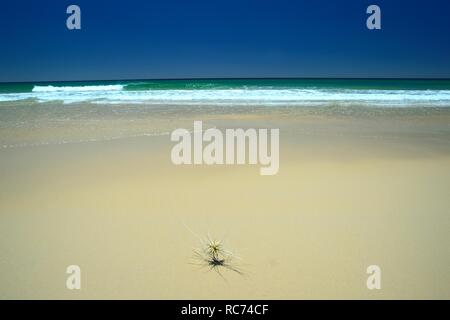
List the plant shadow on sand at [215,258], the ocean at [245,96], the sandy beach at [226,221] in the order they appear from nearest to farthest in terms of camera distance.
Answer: the sandy beach at [226,221]
the plant shadow on sand at [215,258]
the ocean at [245,96]

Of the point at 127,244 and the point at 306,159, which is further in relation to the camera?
the point at 306,159

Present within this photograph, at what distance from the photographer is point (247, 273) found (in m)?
2.23

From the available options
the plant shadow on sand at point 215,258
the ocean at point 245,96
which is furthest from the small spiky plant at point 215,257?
the ocean at point 245,96

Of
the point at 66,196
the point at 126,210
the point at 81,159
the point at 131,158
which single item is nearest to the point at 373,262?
the point at 126,210

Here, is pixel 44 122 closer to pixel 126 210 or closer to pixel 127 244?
pixel 126 210

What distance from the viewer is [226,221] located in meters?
2.89

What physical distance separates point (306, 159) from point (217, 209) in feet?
6.38

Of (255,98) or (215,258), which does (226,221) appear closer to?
(215,258)

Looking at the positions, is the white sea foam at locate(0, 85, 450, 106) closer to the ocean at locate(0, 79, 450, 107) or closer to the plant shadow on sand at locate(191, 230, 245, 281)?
the ocean at locate(0, 79, 450, 107)

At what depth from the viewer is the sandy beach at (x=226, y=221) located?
217 centimetres

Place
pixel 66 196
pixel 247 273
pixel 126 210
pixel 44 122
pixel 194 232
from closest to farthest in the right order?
1. pixel 247 273
2. pixel 194 232
3. pixel 126 210
4. pixel 66 196
5. pixel 44 122

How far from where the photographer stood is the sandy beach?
85.3 inches

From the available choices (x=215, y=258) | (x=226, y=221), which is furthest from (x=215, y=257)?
(x=226, y=221)

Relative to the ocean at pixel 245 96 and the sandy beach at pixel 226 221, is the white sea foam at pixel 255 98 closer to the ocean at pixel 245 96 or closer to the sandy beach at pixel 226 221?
the ocean at pixel 245 96
